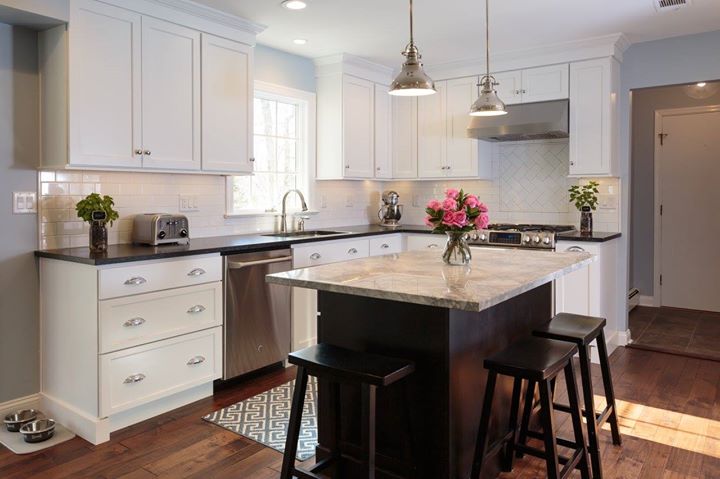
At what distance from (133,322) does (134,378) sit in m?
0.30

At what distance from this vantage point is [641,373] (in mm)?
3900

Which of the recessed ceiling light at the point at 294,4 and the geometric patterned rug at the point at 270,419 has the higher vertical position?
the recessed ceiling light at the point at 294,4

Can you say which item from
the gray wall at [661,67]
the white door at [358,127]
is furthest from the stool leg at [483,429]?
the white door at [358,127]

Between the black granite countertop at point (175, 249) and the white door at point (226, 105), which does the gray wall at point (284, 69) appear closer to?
the white door at point (226, 105)

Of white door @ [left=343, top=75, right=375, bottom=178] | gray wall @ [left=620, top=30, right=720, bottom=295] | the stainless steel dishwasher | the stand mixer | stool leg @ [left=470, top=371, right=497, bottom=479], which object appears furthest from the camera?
the stand mixer

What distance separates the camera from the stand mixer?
5.58 meters

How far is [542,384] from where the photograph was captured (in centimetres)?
204

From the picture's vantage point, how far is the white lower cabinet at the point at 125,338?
2.83 metres

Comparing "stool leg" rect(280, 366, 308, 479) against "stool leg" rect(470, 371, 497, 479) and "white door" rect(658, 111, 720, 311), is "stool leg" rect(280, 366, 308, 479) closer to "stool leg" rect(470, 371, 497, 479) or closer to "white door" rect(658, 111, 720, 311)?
"stool leg" rect(470, 371, 497, 479)

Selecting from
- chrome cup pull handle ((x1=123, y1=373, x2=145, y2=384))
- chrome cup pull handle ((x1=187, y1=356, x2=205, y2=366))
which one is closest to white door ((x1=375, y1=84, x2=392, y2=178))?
chrome cup pull handle ((x1=187, y1=356, x2=205, y2=366))

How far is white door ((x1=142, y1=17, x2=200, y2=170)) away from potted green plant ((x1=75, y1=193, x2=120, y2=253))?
0.36 meters

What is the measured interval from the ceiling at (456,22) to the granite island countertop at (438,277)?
5.66 ft

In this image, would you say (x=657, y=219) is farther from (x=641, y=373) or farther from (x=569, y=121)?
(x=641, y=373)

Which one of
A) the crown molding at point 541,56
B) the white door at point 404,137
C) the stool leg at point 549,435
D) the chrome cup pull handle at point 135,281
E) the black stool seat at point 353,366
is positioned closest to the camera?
the black stool seat at point 353,366
